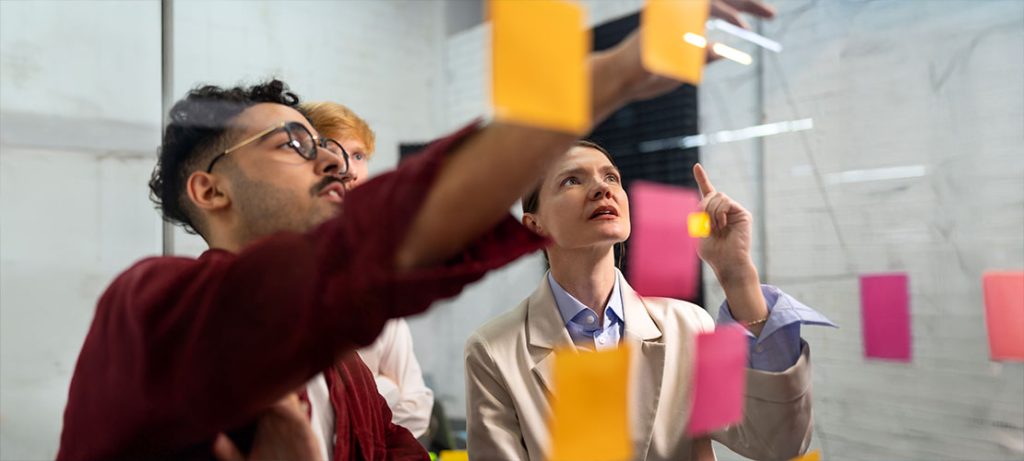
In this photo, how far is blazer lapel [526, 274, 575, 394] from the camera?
1099 millimetres

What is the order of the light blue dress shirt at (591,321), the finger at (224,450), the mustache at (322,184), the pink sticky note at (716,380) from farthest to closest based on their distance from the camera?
the light blue dress shirt at (591,321) → the pink sticky note at (716,380) → the mustache at (322,184) → the finger at (224,450)

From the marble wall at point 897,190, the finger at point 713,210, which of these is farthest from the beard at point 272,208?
the marble wall at point 897,190

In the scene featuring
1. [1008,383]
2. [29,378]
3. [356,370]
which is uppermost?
[356,370]

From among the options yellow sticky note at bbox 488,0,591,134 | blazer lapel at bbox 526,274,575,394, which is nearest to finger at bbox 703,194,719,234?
blazer lapel at bbox 526,274,575,394

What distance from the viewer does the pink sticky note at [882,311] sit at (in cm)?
150

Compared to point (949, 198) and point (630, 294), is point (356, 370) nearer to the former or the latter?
point (630, 294)

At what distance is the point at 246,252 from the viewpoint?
26.1 inches

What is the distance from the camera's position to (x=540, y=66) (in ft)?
2.16

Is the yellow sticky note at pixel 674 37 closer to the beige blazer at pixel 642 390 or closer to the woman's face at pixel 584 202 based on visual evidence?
the woman's face at pixel 584 202

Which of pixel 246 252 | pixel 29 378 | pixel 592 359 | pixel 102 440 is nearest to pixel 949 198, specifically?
pixel 592 359

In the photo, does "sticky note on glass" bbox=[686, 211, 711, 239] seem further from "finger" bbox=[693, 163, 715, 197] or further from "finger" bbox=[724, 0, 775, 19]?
"finger" bbox=[724, 0, 775, 19]

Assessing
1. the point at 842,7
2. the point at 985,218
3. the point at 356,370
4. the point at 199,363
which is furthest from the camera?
the point at 842,7

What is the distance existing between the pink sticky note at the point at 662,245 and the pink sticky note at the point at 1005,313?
2.50 feet

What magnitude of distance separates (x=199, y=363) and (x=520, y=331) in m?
0.59
